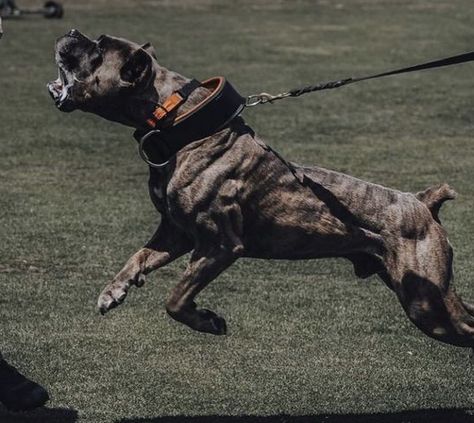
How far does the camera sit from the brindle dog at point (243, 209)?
6.12 m

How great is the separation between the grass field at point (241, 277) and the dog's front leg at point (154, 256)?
761mm

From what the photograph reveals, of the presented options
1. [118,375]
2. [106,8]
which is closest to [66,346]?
[118,375]

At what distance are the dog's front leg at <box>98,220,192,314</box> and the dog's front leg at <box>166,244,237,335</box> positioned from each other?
0.75ft

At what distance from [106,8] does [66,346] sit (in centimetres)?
1832

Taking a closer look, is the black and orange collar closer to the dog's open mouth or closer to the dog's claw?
the dog's open mouth

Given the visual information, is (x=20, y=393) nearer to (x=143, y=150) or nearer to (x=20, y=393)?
(x=20, y=393)

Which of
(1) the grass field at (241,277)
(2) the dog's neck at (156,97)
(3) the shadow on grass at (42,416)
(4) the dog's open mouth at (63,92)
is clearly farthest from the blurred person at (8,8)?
(2) the dog's neck at (156,97)

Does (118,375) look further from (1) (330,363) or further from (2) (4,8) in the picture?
(2) (4,8)

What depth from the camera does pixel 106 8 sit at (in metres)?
25.6

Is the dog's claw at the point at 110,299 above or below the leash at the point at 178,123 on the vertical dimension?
below

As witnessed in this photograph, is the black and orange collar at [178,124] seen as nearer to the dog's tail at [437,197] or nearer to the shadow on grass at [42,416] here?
the dog's tail at [437,197]

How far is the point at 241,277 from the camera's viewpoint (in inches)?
376

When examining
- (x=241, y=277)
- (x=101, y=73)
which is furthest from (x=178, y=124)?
(x=241, y=277)

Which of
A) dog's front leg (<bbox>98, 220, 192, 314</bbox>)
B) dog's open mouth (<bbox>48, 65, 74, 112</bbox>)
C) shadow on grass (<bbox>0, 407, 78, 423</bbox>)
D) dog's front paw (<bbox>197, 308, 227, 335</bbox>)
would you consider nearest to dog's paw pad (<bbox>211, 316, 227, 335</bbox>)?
dog's front paw (<bbox>197, 308, 227, 335</bbox>)
